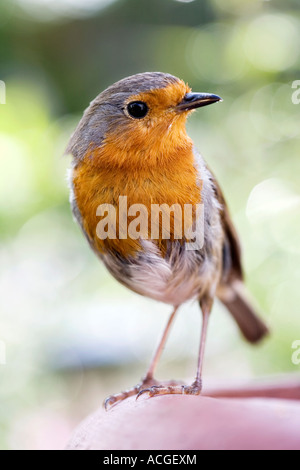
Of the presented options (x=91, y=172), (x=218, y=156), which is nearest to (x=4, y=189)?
(x=218, y=156)

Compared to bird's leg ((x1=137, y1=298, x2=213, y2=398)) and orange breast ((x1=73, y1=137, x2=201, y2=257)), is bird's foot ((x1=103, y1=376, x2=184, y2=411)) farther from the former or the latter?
orange breast ((x1=73, y1=137, x2=201, y2=257))

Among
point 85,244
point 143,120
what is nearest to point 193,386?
point 143,120

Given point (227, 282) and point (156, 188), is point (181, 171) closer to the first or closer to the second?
point (156, 188)

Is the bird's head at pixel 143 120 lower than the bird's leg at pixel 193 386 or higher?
higher

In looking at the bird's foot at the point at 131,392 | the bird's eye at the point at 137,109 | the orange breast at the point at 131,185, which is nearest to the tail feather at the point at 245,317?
A: the bird's foot at the point at 131,392

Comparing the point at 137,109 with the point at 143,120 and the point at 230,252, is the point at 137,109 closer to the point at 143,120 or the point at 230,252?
the point at 143,120

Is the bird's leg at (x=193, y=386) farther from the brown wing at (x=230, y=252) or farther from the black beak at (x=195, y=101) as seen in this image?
the black beak at (x=195, y=101)
